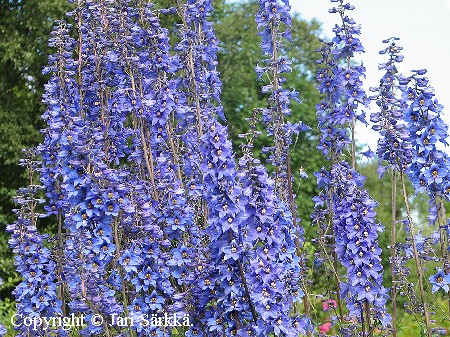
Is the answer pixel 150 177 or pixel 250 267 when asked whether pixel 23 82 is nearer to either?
pixel 150 177

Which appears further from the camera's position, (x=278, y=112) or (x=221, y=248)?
(x=278, y=112)

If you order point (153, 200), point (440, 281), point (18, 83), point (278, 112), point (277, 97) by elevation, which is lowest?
point (440, 281)

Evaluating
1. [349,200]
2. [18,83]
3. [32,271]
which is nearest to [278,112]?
[349,200]

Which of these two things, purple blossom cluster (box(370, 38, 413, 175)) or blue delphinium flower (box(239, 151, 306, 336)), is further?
purple blossom cluster (box(370, 38, 413, 175))

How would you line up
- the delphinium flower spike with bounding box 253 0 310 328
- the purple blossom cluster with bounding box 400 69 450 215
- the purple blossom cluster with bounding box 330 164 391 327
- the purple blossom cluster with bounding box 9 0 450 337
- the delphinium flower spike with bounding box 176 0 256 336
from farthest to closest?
the delphinium flower spike with bounding box 253 0 310 328 < the purple blossom cluster with bounding box 400 69 450 215 < the purple blossom cluster with bounding box 330 164 391 327 < the purple blossom cluster with bounding box 9 0 450 337 < the delphinium flower spike with bounding box 176 0 256 336

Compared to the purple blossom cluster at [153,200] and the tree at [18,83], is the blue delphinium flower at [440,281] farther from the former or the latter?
the tree at [18,83]

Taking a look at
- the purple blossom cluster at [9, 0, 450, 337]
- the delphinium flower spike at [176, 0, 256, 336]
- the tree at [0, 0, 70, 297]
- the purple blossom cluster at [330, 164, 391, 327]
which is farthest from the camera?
the tree at [0, 0, 70, 297]

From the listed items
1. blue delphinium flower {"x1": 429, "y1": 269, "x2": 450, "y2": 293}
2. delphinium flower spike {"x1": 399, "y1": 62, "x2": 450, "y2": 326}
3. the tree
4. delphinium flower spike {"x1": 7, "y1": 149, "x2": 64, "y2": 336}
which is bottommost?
blue delphinium flower {"x1": 429, "y1": 269, "x2": 450, "y2": 293}

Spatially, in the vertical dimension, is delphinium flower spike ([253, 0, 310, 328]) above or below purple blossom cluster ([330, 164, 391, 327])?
above

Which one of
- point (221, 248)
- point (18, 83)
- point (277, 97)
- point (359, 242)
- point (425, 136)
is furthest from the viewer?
point (18, 83)

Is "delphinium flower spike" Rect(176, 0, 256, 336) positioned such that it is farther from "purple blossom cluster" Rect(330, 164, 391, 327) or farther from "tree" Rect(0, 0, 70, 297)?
"tree" Rect(0, 0, 70, 297)

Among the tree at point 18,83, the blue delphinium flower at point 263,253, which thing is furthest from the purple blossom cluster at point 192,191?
the tree at point 18,83

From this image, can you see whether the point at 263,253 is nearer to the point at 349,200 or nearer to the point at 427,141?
the point at 349,200

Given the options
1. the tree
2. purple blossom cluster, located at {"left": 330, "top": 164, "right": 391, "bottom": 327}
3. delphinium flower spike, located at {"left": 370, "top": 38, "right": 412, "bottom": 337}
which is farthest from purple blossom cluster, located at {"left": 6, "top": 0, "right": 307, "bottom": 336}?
the tree
